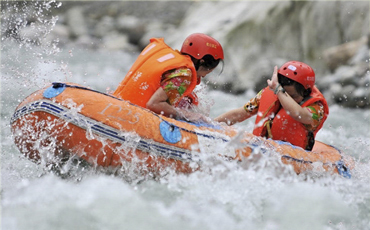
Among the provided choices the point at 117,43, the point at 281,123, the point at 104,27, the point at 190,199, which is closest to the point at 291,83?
the point at 281,123

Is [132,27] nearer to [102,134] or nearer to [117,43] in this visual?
[117,43]

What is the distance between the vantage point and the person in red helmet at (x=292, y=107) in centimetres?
411

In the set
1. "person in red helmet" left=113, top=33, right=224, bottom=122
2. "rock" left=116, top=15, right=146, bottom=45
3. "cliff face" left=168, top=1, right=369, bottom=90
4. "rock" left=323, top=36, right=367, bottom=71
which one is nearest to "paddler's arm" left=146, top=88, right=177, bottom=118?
"person in red helmet" left=113, top=33, right=224, bottom=122

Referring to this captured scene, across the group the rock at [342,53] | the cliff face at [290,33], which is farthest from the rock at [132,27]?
the rock at [342,53]

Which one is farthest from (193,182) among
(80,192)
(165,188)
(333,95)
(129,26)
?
(129,26)

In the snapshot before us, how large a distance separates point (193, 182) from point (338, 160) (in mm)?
1483

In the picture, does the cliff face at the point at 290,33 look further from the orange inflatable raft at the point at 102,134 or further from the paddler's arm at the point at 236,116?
the orange inflatable raft at the point at 102,134

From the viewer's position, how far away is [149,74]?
3.98 metres

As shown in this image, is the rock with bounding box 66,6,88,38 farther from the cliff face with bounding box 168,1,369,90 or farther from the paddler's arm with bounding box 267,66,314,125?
the paddler's arm with bounding box 267,66,314,125

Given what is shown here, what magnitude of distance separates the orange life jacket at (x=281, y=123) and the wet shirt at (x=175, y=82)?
35.5 inches

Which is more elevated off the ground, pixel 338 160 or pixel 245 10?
pixel 245 10

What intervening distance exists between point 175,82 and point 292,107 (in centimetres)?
103

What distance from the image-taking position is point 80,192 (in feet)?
11.6

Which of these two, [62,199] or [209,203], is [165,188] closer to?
[209,203]
